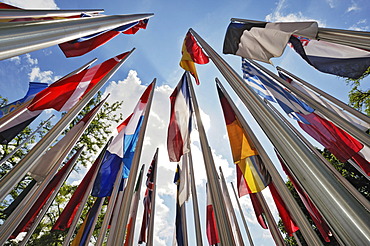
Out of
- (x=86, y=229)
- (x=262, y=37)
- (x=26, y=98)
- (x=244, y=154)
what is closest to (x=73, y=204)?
(x=86, y=229)

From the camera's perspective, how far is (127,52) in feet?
23.2

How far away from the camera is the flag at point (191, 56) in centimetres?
637

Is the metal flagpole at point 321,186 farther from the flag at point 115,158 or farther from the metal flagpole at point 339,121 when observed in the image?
the flag at point 115,158

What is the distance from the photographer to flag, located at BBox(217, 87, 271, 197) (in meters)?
4.97

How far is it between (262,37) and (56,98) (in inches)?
192

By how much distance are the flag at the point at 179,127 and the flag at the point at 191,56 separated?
2.20 feet

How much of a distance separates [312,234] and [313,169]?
6.81 feet

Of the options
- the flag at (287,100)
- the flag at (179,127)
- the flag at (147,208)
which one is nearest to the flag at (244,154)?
the flag at (179,127)

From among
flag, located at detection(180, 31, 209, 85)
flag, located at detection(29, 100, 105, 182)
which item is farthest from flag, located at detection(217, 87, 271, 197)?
flag, located at detection(29, 100, 105, 182)

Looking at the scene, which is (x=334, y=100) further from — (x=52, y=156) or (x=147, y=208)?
(x=52, y=156)

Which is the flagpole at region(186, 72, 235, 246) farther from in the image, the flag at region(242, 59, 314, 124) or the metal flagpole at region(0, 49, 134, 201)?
the metal flagpole at region(0, 49, 134, 201)

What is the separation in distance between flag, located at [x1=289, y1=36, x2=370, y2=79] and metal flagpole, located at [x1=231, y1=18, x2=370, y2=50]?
707mm

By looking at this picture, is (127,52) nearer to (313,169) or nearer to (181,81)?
(181,81)

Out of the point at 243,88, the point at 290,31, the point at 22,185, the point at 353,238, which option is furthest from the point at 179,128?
the point at 22,185
